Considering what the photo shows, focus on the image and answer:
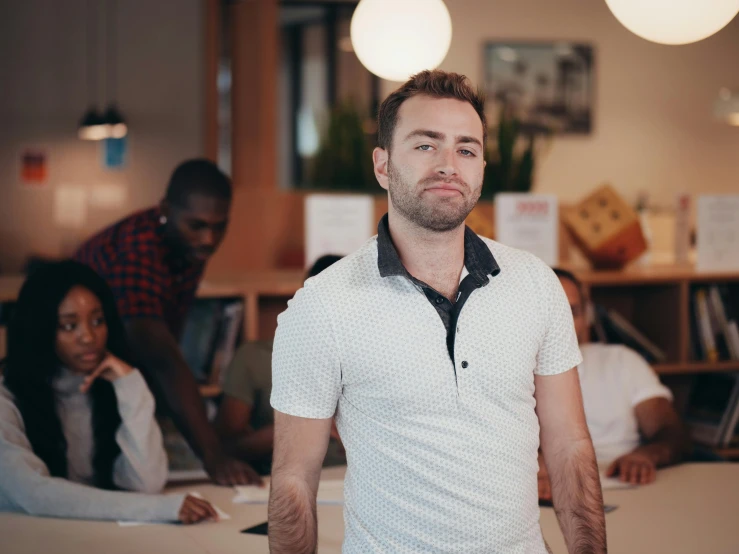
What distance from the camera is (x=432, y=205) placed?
4.74ft

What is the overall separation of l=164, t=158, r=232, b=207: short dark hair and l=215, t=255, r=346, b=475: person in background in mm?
372

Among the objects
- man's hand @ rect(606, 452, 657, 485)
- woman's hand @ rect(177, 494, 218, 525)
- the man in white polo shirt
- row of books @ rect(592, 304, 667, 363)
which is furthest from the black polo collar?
row of books @ rect(592, 304, 667, 363)

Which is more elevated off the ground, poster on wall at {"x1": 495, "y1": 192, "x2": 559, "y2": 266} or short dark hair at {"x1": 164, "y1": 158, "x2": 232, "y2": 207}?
short dark hair at {"x1": 164, "y1": 158, "x2": 232, "y2": 207}

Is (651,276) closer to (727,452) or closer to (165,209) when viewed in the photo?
(727,452)

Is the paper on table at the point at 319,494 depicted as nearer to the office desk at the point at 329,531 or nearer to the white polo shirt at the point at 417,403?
the office desk at the point at 329,531

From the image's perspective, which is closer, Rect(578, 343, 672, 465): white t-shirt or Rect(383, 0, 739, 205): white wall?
Rect(578, 343, 672, 465): white t-shirt

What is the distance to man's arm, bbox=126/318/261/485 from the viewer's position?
228cm

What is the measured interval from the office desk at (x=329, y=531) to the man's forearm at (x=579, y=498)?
309 millimetres

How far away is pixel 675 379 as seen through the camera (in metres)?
3.62

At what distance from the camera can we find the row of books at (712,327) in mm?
3525

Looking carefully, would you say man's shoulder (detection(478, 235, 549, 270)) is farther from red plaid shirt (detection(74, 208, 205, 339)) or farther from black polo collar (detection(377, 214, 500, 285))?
red plaid shirt (detection(74, 208, 205, 339))

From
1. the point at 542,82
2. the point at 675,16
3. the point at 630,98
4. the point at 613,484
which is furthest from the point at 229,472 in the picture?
the point at 630,98

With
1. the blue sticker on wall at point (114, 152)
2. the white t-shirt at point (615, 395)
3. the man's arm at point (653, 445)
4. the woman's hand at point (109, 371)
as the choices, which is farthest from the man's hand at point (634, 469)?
the blue sticker on wall at point (114, 152)

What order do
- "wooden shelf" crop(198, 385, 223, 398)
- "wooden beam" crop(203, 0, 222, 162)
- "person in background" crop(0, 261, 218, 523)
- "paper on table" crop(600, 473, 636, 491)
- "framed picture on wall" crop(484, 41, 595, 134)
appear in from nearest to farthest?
"person in background" crop(0, 261, 218, 523) → "paper on table" crop(600, 473, 636, 491) → "wooden shelf" crop(198, 385, 223, 398) → "wooden beam" crop(203, 0, 222, 162) → "framed picture on wall" crop(484, 41, 595, 134)
